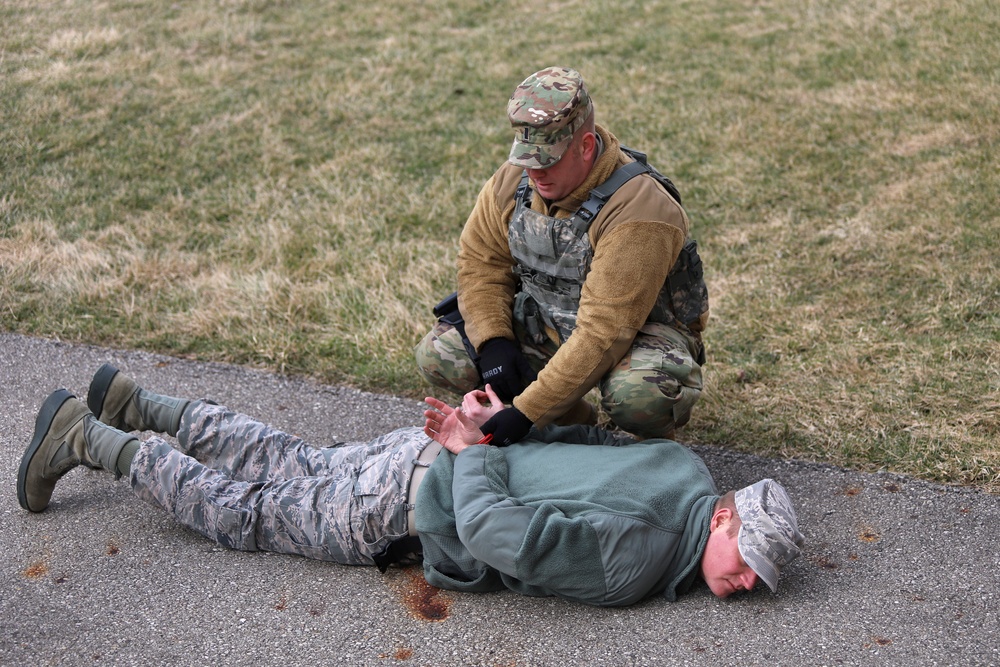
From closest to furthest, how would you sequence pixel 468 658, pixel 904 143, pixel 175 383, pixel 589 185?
pixel 468 658 → pixel 589 185 → pixel 175 383 → pixel 904 143

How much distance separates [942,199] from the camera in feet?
19.5

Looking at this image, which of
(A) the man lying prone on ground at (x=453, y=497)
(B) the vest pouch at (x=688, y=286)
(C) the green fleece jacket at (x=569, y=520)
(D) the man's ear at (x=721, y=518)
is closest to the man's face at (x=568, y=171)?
(B) the vest pouch at (x=688, y=286)

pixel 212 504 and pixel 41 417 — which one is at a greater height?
pixel 41 417

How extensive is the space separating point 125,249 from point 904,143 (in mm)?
4987

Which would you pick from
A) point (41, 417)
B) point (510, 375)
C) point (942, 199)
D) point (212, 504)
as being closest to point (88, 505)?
point (41, 417)

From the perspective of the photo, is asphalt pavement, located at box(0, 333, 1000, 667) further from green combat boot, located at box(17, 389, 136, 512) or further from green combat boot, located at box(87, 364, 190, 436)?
green combat boot, located at box(87, 364, 190, 436)

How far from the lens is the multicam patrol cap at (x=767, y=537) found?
2.85m

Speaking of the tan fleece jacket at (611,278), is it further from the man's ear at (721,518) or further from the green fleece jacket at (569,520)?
the man's ear at (721,518)

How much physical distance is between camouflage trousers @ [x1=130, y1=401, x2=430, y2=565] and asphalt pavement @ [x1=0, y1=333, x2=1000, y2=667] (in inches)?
3.3

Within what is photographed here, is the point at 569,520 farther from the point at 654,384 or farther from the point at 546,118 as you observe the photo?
the point at 546,118

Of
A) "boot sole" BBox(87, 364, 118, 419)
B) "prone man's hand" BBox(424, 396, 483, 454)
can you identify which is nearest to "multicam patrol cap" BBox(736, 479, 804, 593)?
"prone man's hand" BBox(424, 396, 483, 454)

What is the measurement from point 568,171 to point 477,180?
346 centimetres

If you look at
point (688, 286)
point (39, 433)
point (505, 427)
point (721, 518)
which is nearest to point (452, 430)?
point (505, 427)

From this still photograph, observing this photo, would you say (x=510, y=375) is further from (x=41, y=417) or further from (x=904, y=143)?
(x=904, y=143)
